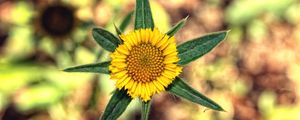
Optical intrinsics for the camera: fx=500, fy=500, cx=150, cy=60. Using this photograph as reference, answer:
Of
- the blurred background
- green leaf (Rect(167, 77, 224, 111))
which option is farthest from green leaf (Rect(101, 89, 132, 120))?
the blurred background

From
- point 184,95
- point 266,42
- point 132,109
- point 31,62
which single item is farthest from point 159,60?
point 266,42

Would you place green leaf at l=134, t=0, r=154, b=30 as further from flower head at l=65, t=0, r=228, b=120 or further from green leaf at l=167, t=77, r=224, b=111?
green leaf at l=167, t=77, r=224, b=111

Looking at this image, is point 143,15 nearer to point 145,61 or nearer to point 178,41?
point 145,61

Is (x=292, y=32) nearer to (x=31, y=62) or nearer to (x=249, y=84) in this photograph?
(x=249, y=84)

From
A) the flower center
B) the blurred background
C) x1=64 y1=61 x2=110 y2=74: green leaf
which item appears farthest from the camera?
the blurred background

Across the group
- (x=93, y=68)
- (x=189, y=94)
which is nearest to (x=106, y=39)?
(x=93, y=68)

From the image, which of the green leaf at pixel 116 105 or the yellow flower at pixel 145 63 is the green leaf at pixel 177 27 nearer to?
the yellow flower at pixel 145 63
